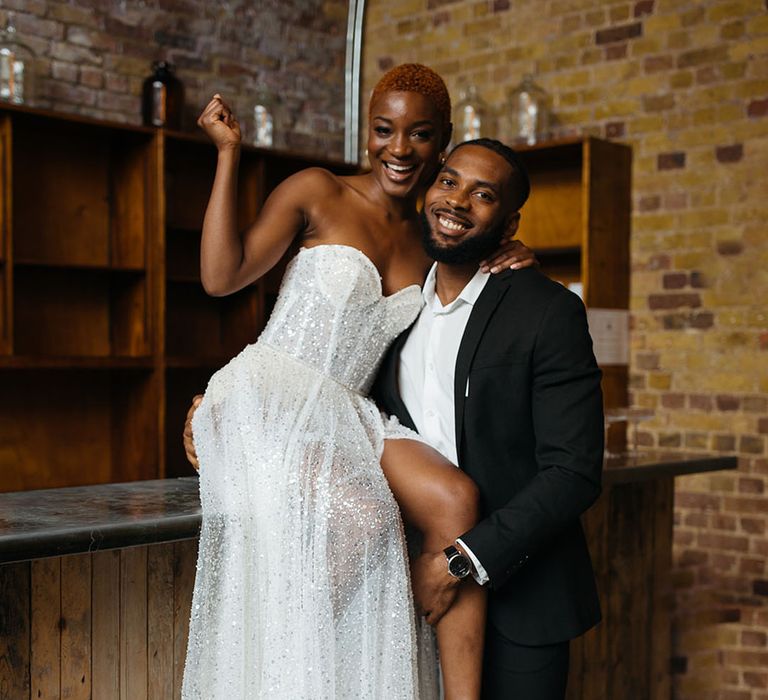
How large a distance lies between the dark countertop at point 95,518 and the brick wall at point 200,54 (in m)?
2.78

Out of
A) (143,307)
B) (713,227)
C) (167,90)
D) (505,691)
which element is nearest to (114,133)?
(167,90)

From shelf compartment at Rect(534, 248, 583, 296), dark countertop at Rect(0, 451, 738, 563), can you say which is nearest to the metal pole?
shelf compartment at Rect(534, 248, 583, 296)

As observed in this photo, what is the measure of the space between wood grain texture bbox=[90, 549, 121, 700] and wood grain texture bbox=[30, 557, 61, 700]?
80 millimetres

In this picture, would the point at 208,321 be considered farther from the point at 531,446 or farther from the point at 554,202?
the point at 531,446

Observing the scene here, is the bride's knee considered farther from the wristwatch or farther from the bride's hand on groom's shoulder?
the bride's hand on groom's shoulder

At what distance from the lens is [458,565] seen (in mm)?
1983

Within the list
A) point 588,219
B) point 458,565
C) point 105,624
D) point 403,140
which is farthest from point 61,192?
point 458,565

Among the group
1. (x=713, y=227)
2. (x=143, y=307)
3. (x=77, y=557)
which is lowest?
(x=77, y=557)

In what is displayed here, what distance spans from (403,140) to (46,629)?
1303 millimetres

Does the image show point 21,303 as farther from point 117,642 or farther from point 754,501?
point 754,501

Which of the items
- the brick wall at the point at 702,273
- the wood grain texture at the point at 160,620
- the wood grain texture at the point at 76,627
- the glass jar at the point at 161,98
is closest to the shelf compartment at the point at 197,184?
the glass jar at the point at 161,98

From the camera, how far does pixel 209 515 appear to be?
2.10 meters

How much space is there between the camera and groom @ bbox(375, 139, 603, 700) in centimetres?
201

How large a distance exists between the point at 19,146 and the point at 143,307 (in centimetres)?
88
